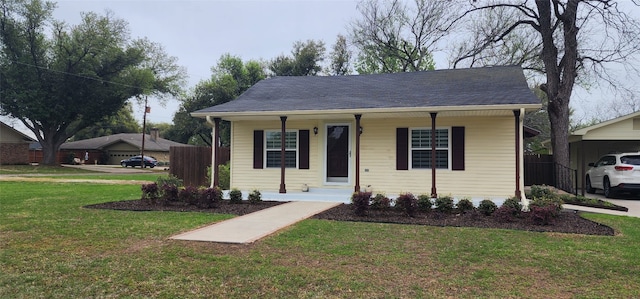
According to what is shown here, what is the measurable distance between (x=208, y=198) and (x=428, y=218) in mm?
4700

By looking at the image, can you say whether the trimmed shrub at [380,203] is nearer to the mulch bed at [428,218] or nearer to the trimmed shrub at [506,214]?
the mulch bed at [428,218]

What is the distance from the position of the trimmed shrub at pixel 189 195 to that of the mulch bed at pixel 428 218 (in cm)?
12

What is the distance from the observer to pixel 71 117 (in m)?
35.0

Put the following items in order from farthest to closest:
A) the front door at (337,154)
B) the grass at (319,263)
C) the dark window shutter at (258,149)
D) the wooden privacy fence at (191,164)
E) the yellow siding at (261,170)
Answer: the wooden privacy fence at (191,164) < the dark window shutter at (258,149) < the yellow siding at (261,170) < the front door at (337,154) < the grass at (319,263)

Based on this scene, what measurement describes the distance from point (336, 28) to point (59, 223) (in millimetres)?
28775

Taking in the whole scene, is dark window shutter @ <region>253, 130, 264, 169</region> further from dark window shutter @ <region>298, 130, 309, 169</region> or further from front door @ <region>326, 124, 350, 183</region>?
front door @ <region>326, 124, 350, 183</region>

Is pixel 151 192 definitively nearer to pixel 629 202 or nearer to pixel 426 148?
pixel 426 148

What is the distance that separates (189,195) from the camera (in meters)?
9.70

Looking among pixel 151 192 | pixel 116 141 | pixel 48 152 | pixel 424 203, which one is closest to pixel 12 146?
pixel 48 152

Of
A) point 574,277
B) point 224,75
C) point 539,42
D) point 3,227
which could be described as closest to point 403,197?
point 574,277

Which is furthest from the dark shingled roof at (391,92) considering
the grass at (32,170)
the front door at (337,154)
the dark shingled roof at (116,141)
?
the dark shingled roof at (116,141)

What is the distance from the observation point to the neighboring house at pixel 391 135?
10766mm

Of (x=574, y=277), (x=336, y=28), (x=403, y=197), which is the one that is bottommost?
(x=574, y=277)

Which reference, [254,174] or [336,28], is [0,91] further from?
[254,174]
